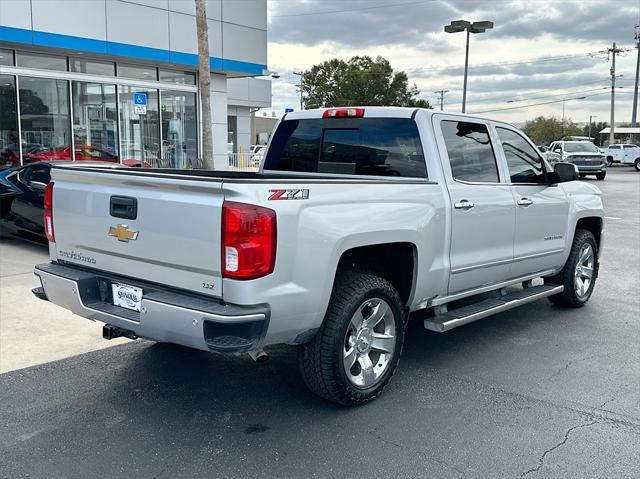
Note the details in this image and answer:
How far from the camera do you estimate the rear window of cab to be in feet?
16.3

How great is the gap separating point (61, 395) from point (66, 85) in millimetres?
13703

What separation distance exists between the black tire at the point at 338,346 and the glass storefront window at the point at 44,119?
13.6m

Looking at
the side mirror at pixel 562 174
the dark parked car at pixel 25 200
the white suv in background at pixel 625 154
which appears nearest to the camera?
the side mirror at pixel 562 174

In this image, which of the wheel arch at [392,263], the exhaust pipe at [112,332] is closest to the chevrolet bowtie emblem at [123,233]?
the exhaust pipe at [112,332]

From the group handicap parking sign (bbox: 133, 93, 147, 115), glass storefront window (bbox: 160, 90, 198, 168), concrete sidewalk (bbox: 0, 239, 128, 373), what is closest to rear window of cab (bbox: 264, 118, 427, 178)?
concrete sidewalk (bbox: 0, 239, 128, 373)

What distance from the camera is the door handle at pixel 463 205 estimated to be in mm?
4809

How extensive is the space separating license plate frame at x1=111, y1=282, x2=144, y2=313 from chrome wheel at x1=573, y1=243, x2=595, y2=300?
15.8 feet

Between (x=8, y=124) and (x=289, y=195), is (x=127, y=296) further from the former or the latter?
(x=8, y=124)

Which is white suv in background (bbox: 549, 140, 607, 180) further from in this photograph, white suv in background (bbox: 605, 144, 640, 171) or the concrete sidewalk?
the concrete sidewalk

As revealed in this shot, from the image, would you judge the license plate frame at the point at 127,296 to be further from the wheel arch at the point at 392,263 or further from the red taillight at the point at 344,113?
the red taillight at the point at 344,113

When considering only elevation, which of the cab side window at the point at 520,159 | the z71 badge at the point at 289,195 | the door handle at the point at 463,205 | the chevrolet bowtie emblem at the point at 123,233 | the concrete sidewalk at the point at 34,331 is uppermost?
the cab side window at the point at 520,159

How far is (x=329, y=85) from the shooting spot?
182ft

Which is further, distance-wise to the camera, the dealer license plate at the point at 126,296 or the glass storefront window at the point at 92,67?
the glass storefront window at the point at 92,67

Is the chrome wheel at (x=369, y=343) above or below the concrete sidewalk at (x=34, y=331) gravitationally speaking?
above
